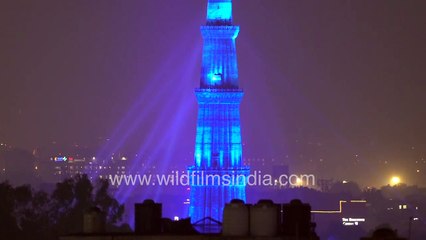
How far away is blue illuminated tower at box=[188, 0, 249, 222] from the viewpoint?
589ft

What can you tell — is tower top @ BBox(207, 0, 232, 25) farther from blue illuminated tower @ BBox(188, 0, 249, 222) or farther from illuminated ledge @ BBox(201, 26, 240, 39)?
illuminated ledge @ BBox(201, 26, 240, 39)

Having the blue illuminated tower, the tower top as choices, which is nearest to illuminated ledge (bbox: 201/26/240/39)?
the blue illuminated tower

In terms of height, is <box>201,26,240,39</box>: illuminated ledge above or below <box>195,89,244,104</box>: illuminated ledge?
above

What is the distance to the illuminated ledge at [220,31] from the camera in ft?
588

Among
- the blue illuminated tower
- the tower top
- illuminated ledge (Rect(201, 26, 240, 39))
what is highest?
the tower top

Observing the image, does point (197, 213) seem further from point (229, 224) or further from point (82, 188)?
point (229, 224)

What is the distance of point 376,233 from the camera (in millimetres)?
84688

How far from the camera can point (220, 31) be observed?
17950 centimetres

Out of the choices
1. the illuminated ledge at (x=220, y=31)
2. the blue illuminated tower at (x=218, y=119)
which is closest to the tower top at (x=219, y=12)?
the blue illuminated tower at (x=218, y=119)

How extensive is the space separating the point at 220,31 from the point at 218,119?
23.2 ft

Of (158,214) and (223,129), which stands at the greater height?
(223,129)

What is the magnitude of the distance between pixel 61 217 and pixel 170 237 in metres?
73.8

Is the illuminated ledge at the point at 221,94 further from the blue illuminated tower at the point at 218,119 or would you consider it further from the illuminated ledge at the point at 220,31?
the illuminated ledge at the point at 220,31

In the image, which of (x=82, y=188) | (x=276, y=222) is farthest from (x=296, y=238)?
(x=82, y=188)
